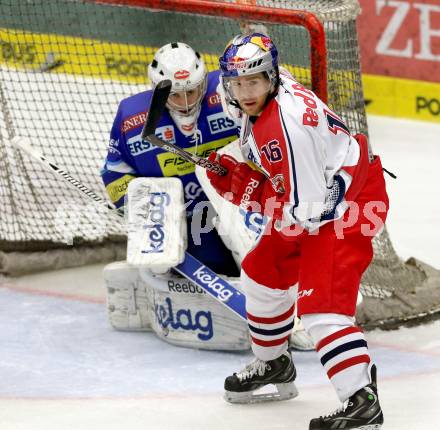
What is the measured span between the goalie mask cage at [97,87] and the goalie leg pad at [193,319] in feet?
1.56

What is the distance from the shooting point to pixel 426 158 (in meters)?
6.38

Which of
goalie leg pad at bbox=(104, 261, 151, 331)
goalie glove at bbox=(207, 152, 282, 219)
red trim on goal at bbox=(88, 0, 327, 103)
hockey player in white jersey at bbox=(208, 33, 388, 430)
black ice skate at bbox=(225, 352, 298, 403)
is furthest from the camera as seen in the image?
goalie leg pad at bbox=(104, 261, 151, 331)

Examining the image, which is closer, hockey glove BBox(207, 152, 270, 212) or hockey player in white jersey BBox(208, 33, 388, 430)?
hockey player in white jersey BBox(208, 33, 388, 430)

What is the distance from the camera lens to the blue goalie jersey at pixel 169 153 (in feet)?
14.4

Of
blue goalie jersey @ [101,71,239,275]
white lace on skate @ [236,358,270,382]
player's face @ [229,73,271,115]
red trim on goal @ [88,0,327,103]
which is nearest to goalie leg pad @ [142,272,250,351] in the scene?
blue goalie jersey @ [101,71,239,275]

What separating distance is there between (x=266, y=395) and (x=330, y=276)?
68cm

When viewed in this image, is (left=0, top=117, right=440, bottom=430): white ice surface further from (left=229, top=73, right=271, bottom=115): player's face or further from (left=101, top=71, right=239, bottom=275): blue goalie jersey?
(left=229, top=73, right=271, bottom=115): player's face

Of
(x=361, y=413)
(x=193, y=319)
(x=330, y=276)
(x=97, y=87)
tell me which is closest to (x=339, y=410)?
(x=361, y=413)

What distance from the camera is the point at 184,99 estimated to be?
169 inches

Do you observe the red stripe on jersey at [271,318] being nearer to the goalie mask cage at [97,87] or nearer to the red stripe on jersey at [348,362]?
the red stripe on jersey at [348,362]

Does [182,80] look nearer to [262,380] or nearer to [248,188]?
[248,188]

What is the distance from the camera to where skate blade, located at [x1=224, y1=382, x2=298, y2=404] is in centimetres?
390

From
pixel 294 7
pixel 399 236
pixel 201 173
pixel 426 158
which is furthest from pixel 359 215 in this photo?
pixel 426 158

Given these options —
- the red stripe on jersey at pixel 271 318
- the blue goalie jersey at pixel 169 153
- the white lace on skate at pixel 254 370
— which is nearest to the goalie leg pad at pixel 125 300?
the blue goalie jersey at pixel 169 153
